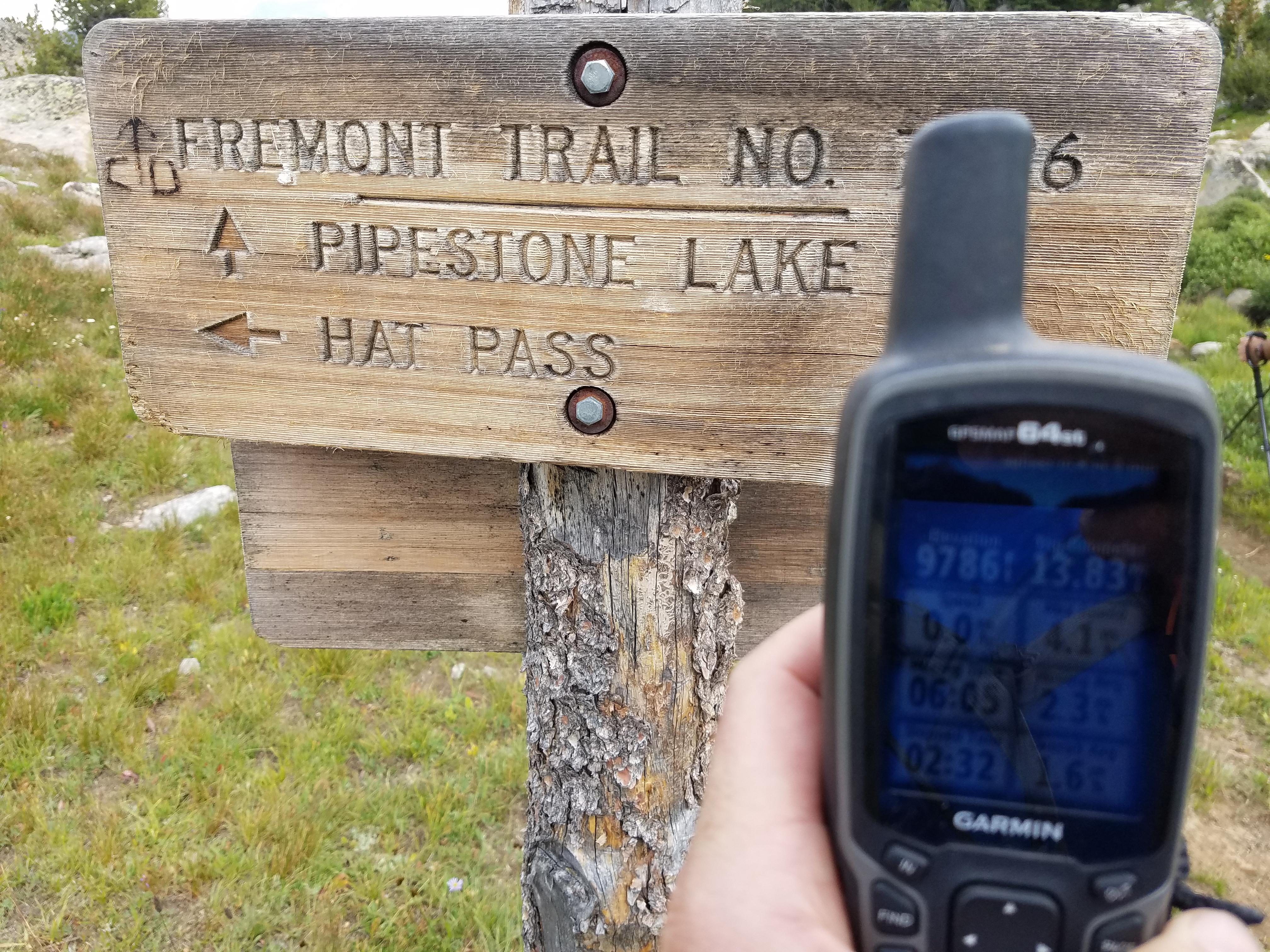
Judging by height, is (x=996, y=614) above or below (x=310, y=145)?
below

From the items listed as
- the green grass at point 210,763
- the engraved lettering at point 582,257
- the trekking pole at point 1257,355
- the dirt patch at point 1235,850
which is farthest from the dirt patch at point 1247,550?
the engraved lettering at point 582,257

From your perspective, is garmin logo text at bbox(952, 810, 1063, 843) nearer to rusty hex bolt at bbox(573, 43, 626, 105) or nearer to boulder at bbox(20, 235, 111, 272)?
rusty hex bolt at bbox(573, 43, 626, 105)

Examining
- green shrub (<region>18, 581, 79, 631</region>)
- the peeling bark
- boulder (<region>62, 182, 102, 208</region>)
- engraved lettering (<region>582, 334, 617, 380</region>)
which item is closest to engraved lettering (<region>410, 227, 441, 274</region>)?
engraved lettering (<region>582, 334, 617, 380</region>)

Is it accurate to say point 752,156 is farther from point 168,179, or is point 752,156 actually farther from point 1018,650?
point 168,179

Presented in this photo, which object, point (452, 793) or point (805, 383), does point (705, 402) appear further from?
point (452, 793)

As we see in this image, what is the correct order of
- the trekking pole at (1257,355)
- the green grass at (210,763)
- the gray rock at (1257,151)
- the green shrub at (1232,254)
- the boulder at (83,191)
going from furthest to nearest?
the gray rock at (1257,151), the boulder at (83,191), the green shrub at (1232,254), the trekking pole at (1257,355), the green grass at (210,763)

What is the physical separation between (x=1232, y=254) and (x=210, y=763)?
10.3m

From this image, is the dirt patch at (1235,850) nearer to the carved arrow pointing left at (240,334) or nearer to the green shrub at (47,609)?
the carved arrow pointing left at (240,334)

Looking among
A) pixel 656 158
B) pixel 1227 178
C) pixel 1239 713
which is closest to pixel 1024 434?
pixel 656 158

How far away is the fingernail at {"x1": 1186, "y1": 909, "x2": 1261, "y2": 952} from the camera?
0.72m

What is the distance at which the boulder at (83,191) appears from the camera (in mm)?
8945

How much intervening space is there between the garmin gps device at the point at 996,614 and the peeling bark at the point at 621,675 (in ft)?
1.89

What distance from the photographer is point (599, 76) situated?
114 cm

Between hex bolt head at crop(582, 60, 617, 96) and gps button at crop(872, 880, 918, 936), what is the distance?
3.33ft
